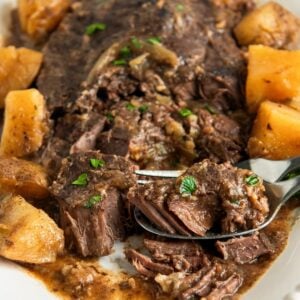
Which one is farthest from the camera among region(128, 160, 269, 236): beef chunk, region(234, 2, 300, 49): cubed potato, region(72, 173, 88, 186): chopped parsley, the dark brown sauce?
region(234, 2, 300, 49): cubed potato

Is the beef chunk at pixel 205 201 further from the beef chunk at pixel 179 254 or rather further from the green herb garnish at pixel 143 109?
the green herb garnish at pixel 143 109

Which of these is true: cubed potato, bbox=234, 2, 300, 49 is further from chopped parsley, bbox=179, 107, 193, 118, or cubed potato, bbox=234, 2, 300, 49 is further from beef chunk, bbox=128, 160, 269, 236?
beef chunk, bbox=128, 160, 269, 236

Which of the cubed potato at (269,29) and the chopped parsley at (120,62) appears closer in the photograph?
the chopped parsley at (120,62)

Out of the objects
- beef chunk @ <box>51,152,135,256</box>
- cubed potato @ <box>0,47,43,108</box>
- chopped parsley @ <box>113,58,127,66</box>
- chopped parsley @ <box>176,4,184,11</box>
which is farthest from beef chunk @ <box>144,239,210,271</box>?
chopped parsley @ <box>176,4,184,11</box>

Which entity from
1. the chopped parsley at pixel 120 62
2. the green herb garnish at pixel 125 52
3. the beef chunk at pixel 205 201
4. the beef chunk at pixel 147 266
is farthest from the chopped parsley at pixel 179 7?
the beef chunk at pixel 147 266

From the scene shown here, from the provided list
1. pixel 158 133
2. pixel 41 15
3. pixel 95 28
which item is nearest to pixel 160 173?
pixel 158 133

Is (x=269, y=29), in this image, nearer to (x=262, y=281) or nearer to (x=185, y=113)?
(x=185, y=113)

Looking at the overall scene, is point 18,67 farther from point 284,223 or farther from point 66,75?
point 284,223
